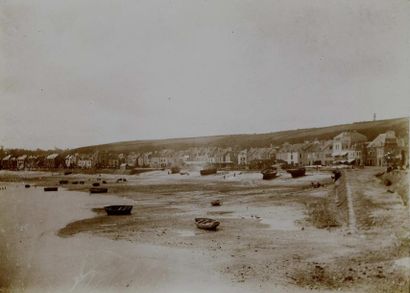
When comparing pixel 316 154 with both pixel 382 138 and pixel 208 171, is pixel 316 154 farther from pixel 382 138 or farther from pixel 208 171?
pixel 208 171

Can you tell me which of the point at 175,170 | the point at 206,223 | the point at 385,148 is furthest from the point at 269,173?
the point at 385,148

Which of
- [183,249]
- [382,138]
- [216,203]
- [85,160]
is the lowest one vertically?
[183,249]

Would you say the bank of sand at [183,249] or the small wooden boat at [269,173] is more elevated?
the small wooden boat at [269,173]

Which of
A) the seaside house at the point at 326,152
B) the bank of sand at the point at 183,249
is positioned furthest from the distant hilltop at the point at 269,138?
the bank of sand at the point at 183,249

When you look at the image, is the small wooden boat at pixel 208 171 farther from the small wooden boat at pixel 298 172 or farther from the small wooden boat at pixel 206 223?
the small wooden boat at pixel 206 223

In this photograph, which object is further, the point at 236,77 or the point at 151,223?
the point at 151,223

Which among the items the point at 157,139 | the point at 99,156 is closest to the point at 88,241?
the point at 157,139

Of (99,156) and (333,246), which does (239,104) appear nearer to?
(333,246)
